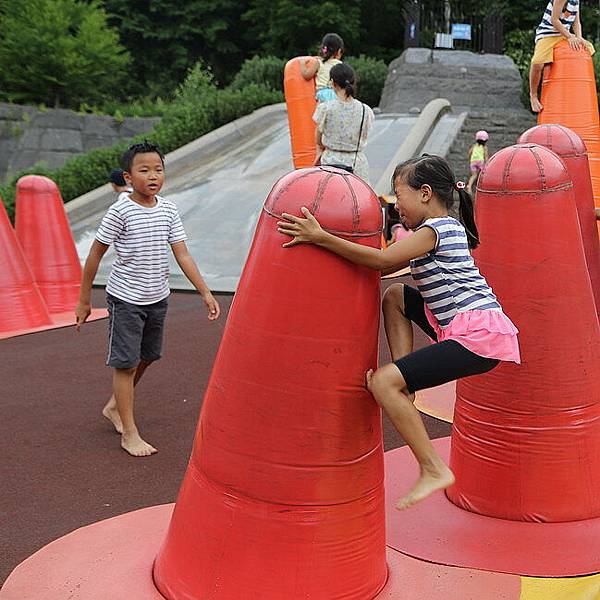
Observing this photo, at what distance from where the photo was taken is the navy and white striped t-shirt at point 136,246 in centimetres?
451

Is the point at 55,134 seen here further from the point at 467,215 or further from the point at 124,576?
the point at 124,576

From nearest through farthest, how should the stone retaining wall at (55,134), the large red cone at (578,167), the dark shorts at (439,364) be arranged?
the dark shorts at (439,364)
the large red cone at (578,167)
the stone retaining wall at (55,134)

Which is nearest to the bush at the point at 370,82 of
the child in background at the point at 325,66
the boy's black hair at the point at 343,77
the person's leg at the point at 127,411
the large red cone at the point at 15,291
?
the child in background at the point at 325,66

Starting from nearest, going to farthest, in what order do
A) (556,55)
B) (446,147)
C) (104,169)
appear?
1. (556,55)
2. (446,147)
3. (104,169)

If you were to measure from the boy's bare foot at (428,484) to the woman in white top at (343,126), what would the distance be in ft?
17.5

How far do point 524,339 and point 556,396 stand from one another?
0.27m

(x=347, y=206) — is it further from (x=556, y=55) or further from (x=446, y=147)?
(x=446, y=147)

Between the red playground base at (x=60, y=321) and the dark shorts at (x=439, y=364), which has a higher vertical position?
the dark shorts at (x=439, y=364)

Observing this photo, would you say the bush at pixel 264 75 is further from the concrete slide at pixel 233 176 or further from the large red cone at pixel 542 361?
the large red cone at pixel 542 361

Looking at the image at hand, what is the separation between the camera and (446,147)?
551 inches

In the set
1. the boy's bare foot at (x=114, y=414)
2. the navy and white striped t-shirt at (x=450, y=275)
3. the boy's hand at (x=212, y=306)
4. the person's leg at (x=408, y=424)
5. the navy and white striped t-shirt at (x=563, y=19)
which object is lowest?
the boy's bare foot at (x=114, y=414)

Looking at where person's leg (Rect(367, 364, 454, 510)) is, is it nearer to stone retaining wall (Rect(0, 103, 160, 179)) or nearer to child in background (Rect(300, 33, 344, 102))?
child in background (Rect(300, 33, 344, 102))

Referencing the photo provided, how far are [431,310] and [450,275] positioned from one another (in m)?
0.17

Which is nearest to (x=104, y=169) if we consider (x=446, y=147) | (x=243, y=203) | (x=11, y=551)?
(x=243, y=203)
